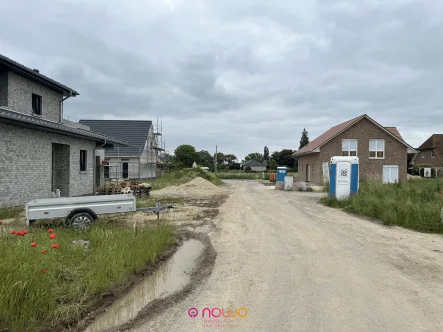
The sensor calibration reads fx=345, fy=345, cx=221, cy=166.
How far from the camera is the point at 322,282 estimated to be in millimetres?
5340

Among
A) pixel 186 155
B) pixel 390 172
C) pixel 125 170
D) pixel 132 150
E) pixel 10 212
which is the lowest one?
pixel 10 212

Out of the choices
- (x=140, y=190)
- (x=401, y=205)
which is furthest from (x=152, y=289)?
(x=140, y=190)

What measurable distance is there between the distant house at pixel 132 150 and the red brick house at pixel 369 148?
1995 cm

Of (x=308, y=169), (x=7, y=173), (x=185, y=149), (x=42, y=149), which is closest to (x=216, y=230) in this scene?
(x=7, y=173)

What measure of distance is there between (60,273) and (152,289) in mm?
1349

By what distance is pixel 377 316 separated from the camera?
13.5ft

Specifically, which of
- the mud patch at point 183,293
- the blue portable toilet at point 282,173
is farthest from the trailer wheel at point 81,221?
the blue portable toilet at point 282,173

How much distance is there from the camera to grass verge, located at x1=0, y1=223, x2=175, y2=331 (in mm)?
3883

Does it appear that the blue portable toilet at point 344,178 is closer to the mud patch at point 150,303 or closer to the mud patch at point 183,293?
the mud patch at point 183,293

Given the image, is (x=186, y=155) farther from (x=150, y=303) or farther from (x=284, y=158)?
(x=150, y=303)

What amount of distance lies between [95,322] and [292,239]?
5.62 metres

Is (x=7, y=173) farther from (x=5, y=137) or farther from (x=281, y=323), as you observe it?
(x=281, y=323)

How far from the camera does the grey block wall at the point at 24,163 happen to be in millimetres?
12461

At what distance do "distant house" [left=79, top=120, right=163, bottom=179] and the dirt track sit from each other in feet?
103
